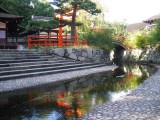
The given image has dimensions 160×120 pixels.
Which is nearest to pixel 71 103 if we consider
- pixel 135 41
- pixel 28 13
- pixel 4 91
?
pixel 4 91

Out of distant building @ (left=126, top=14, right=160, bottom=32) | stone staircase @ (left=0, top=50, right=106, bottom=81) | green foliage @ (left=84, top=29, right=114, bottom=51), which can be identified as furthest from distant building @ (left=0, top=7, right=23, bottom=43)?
distant building @ (left=126, top=14, right=160, bottom=32)

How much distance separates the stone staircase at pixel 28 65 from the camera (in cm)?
1744

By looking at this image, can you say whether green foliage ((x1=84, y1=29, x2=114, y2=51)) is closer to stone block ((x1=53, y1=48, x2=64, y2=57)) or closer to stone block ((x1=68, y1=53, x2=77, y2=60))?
stone block ((x1=68, y1=53, x2=77, y2=60))

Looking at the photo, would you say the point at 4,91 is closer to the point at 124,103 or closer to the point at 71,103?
the point at 71,103

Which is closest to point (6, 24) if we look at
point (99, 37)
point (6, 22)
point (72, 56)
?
point (6, 22)

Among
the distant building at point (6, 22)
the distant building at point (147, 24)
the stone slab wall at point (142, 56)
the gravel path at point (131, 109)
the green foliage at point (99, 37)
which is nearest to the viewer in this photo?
the gravel path at point (131, 109)

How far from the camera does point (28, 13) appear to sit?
37.7 metres

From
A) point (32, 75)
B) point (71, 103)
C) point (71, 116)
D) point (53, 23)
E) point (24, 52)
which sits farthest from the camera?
point (53, 23)

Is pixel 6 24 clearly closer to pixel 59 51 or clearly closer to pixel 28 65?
pixel 59 51

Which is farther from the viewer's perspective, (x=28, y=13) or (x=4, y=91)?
(x=28, y=13)

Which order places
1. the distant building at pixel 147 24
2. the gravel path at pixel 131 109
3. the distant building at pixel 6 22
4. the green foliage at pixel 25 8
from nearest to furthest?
the gravel path at pixel 131 109 < the distant building at pixel 6 22 < the green foliage at pixel 25 8 < the distant building at pixel 147 24

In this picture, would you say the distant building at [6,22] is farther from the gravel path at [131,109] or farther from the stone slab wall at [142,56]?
the stone slab wall at [142,56]

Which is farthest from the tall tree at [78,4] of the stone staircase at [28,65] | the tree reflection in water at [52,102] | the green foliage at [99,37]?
the tree reflection in water at [52,102]

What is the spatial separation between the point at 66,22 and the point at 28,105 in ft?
66.7
